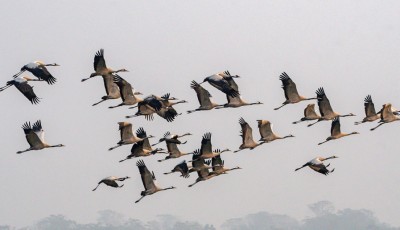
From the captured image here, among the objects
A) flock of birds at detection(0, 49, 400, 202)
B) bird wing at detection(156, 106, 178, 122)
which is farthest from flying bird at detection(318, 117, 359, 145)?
bird wing at detection(156, 106, 178, 122)

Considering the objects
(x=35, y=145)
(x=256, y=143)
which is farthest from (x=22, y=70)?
(x=256, y=143)

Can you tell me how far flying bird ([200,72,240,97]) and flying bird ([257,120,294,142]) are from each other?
12.1 feet

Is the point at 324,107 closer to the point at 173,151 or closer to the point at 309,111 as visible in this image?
the point at 309,111

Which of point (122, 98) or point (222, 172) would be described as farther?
point (222, 172)

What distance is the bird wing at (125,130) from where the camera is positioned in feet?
177

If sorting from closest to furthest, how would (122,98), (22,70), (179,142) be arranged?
(22,70), (122,98), (179,142)

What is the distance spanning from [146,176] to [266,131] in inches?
267

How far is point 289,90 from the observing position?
5506cm

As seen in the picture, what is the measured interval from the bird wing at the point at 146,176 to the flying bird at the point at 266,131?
247 inches

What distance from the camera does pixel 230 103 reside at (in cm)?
5534

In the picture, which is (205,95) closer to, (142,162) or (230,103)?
(230,103)

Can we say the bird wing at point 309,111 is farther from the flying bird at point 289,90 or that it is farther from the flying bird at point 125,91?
the flying bird at point 125,91

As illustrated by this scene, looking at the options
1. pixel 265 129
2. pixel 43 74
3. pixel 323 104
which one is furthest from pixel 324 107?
pixel 43 74

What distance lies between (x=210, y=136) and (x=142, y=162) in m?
3.82
